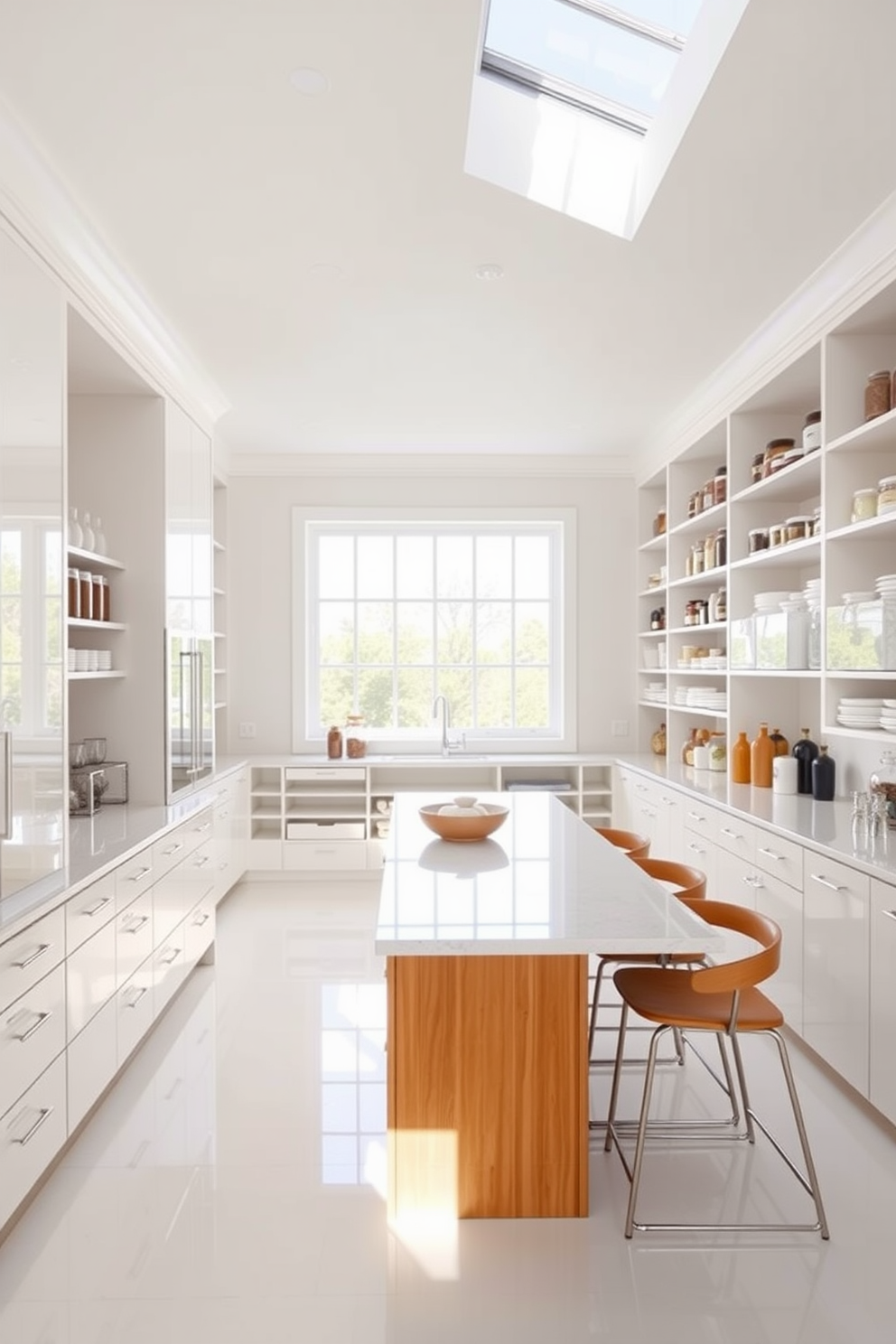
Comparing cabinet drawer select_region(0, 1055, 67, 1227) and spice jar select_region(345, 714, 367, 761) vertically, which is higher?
spice jar select_region(345, 714, 367, 761)

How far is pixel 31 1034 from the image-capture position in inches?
89.4

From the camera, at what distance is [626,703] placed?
6535 millimetres

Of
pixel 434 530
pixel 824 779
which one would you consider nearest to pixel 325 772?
pixel 434 530

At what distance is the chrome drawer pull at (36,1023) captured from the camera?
2.23 meters

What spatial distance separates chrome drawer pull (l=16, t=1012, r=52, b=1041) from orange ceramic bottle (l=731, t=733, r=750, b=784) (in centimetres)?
348

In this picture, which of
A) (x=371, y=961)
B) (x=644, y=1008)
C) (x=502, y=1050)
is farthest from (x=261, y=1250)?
(x=371, y=961)

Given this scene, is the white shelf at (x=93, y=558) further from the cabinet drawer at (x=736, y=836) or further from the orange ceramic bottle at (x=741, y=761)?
the orange ceramic bottle at (x=741, y=761)

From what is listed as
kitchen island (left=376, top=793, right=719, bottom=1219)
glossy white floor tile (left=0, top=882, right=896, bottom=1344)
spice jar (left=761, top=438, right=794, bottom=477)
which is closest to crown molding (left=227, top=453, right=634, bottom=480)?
spice jar (left=761, top=438, right=794, bottom=477)

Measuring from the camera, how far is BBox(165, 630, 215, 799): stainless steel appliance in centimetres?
418

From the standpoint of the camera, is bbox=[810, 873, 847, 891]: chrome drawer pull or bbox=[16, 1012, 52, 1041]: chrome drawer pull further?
bbox=[810, 873, 847, 891]: chrome drawer pull

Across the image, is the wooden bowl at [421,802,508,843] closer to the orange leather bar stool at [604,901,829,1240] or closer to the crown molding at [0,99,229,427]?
the orange leather bar stool at [604,901,829,1240]

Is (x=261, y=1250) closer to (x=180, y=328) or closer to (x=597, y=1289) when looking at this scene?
(x=597, y=1289)

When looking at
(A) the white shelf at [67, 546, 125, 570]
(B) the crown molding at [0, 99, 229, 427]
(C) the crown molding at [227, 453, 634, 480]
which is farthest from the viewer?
(C) the crown molding at [227, 453, 634, 480]

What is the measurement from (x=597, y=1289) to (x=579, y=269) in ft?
10.8
